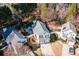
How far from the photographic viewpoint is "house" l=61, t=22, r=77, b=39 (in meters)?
1.12

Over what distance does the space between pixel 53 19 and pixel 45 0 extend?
0.42 feet

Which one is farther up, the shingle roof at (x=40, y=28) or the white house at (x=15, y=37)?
the shingle roof at (x=40, y=28)

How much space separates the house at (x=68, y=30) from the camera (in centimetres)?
112

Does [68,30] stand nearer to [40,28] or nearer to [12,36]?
[40,28]

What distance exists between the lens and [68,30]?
112cm

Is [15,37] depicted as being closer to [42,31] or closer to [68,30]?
[42,31]

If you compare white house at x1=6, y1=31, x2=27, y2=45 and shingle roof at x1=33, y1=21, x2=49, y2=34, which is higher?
shingle roof at x1=33, y1=21, x2=49, y2=34

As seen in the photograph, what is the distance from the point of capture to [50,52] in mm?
1125

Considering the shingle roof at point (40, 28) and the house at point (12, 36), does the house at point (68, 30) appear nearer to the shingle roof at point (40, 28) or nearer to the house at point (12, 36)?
the shingle roof at point (40, 28)

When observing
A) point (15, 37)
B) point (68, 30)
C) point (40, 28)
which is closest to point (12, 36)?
point (15, 37)

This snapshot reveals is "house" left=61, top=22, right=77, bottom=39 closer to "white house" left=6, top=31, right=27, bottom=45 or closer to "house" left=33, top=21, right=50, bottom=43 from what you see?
"house" left=33, top=21, right=50, bottom=43

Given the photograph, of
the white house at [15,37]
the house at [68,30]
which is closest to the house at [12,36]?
the white house at [15,37]

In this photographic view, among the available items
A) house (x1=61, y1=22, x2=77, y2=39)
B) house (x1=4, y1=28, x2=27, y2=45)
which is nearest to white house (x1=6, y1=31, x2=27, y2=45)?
house (x1=4, y1=28, x2=27, y2=45)

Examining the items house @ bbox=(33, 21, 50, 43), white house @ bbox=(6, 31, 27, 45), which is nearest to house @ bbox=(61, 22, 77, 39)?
house @ bbox=(33, 21, 50, 43)
